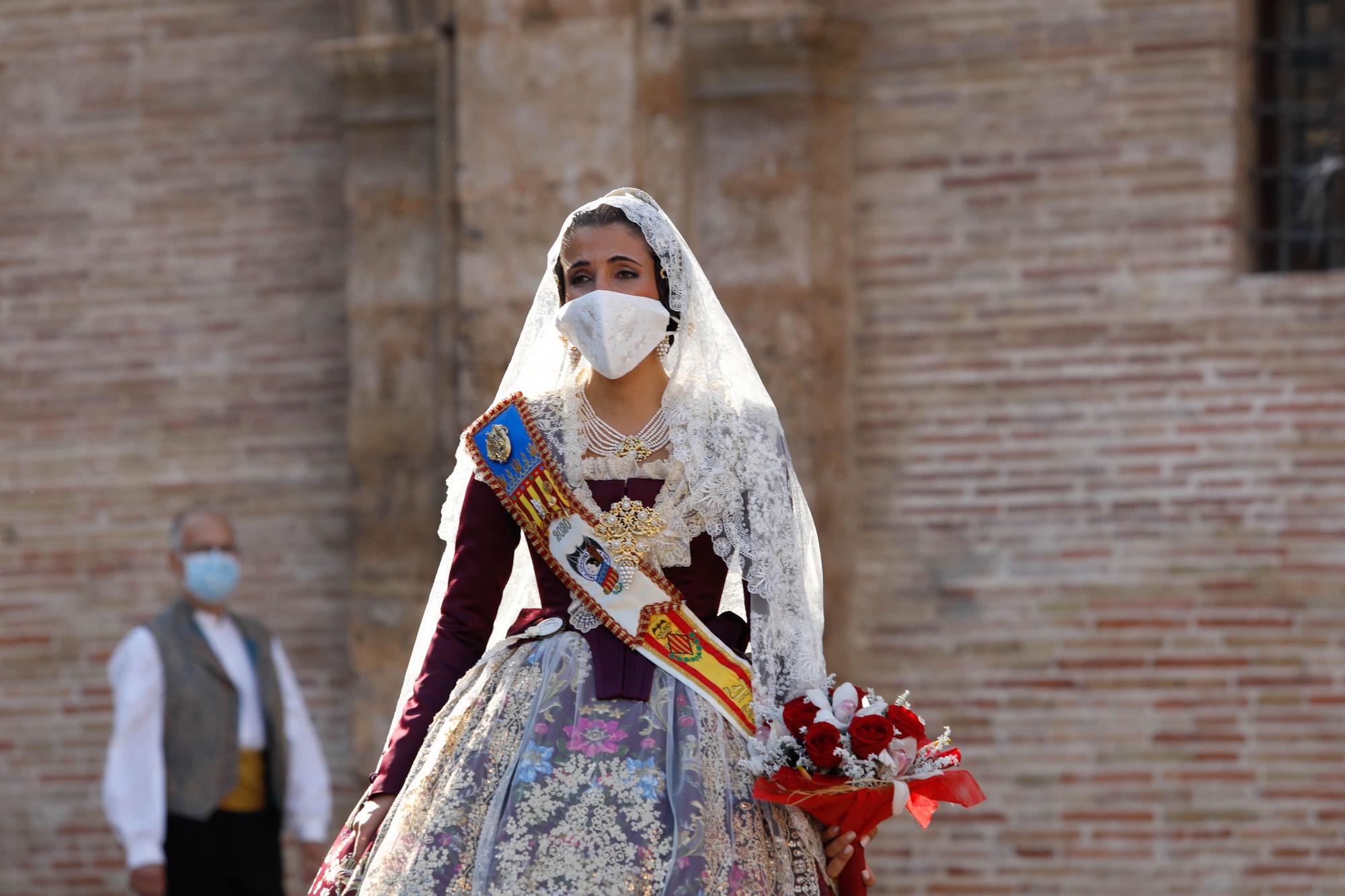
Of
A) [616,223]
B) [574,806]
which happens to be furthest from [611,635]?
[616,223]

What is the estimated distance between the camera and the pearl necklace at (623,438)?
366 cm

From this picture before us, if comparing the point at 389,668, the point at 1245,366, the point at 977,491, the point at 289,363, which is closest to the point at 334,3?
the point at 289,363

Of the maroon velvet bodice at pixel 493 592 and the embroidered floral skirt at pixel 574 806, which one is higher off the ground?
the maroon velvet bodice at pixel 493 592

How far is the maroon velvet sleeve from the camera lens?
352cm

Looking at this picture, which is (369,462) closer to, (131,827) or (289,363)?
(289,363)

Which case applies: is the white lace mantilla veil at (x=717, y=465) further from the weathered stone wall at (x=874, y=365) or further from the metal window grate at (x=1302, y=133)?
the metal window grate at (x=1302, y=133)

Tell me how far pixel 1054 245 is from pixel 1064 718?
5.36ft

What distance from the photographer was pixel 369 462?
764cm

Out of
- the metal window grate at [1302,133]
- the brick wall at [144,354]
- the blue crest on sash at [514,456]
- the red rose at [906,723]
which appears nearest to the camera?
the red rose at [906,723]

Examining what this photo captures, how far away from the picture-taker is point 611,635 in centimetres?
354

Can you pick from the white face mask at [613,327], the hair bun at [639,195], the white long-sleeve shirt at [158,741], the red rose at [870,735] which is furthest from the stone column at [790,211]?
the red rose at [870,735]

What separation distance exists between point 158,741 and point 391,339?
74.6 inches

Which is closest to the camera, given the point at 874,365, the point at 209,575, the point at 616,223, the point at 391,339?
the point at 616,223

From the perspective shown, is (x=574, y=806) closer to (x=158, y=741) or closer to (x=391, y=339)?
(x=158, y=741)
